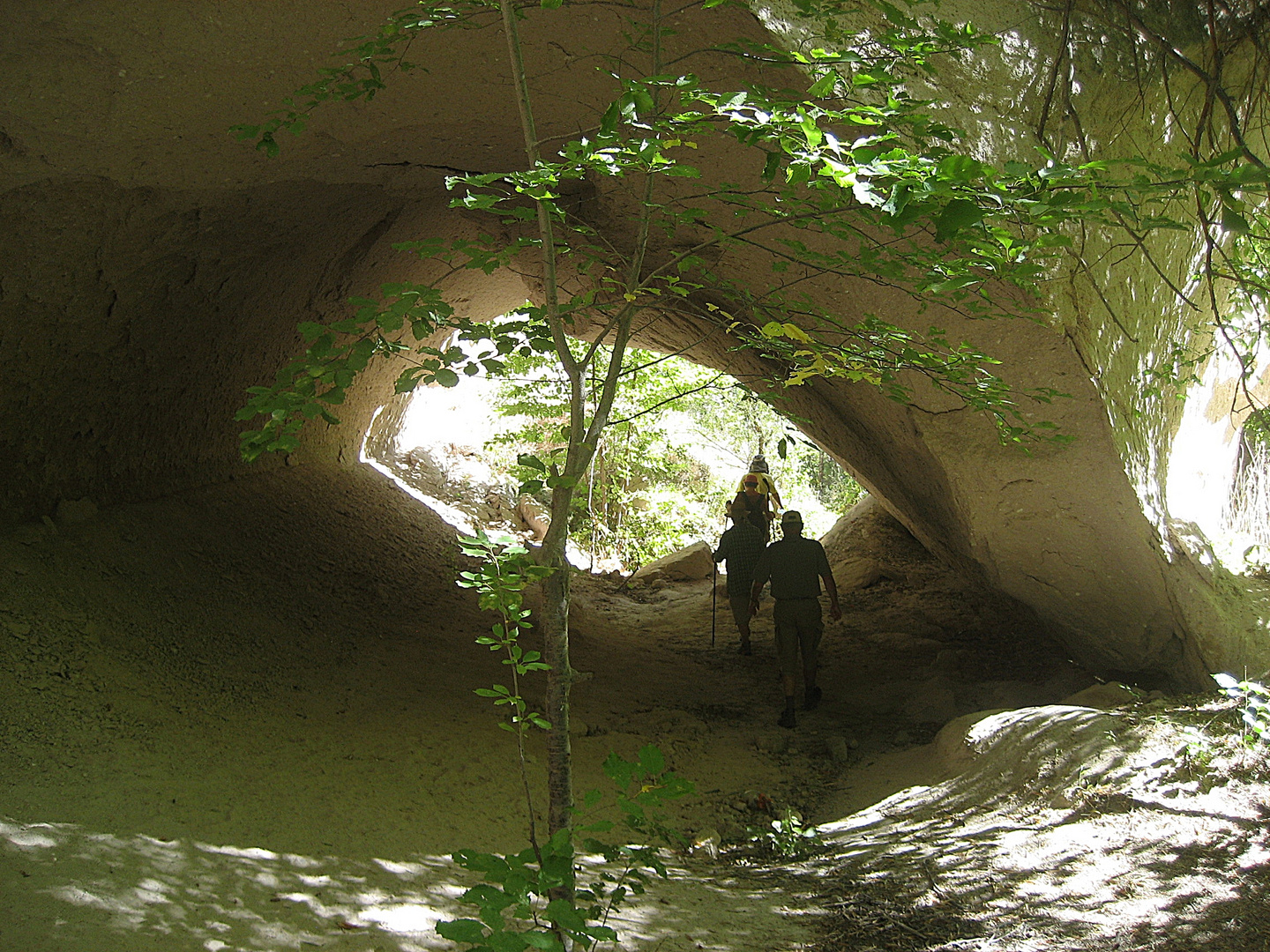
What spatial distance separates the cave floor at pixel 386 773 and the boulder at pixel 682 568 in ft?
13.5

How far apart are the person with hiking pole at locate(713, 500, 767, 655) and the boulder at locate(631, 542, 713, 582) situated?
3.35m

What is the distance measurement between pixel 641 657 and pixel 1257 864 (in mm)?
5185

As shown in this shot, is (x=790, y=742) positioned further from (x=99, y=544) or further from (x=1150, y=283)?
(x=99, y=544)

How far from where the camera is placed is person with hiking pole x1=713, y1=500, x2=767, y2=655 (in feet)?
26.4

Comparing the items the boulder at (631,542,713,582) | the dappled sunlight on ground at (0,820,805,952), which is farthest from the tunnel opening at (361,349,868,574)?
the dappled sunlight on ground at (0,820,805,952)

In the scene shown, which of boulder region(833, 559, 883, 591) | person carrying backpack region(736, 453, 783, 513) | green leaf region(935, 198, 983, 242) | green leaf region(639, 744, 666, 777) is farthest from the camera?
boulder region(833, 559, 883, 591)

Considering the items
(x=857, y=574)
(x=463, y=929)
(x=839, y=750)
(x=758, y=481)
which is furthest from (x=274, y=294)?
(x=857, y=574)

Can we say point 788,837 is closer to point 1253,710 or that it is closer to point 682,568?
point 1253,710

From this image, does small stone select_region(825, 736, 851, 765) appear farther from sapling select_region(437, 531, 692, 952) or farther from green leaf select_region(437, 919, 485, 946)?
green leaf select_region(437, 919, 485, 946)

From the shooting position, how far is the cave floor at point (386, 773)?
2.83 metres

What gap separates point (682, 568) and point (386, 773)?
7.70m

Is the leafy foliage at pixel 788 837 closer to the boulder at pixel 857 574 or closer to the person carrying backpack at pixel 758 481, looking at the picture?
the person carrying backpack at pixel 758 481

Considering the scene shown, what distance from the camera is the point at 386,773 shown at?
421 cm

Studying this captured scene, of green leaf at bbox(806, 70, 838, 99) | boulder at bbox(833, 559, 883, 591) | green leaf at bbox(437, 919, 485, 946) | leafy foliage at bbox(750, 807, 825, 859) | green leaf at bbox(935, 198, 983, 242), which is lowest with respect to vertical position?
green leaf at bbox(437, 919, 485, 946)
